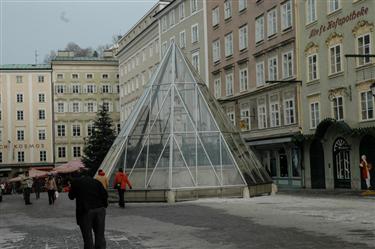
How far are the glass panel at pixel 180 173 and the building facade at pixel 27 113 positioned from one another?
6583 cm

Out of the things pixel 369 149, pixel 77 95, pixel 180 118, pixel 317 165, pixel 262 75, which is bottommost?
pixel 317 165

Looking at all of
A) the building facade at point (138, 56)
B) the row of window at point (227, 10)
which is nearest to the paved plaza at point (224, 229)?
the row of window at point (227, 10)

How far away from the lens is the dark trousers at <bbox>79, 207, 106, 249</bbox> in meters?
10.1

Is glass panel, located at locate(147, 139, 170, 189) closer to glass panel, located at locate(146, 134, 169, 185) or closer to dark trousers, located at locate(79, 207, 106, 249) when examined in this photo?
glass panel, located at locate(146, 134, 169, 185)

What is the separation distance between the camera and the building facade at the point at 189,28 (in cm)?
5465

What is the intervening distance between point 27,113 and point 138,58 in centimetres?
2395

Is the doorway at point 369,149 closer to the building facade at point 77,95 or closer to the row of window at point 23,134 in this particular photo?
the building facade at point 77,95

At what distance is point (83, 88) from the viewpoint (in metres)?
93.2

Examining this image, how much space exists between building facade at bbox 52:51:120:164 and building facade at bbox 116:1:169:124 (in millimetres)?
5866

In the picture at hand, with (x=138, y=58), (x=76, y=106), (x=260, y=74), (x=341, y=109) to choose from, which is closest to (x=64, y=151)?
(x=76, y=106)

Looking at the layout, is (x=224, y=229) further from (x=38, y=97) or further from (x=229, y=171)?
(x=38, y=97)

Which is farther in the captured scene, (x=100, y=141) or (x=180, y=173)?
(x=100, y=141)

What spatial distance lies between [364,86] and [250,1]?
1595cm

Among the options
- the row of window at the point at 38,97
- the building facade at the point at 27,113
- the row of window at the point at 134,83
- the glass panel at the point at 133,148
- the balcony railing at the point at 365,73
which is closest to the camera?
the glass panel at the point at 133,148
